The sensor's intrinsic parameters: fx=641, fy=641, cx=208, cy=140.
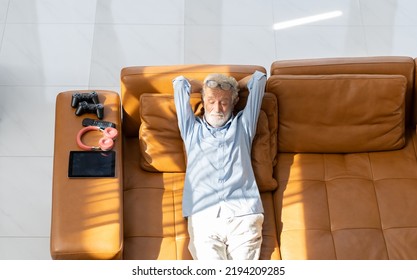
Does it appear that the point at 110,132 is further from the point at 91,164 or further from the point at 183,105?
the point at 183,105

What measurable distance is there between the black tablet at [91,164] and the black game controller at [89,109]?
0.22 m

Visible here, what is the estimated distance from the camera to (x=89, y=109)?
11.0 ft

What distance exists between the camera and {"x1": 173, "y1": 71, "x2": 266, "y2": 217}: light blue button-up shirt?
3.28 m

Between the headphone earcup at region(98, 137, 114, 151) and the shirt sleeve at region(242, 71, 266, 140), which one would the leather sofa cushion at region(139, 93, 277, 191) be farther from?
the headphone earcup at region(98, 137, 114, 151)

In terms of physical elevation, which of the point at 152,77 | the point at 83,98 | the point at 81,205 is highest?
the point at 152,77

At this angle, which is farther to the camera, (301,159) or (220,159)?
(301,159)

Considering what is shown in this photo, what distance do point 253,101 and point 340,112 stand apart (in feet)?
1.65

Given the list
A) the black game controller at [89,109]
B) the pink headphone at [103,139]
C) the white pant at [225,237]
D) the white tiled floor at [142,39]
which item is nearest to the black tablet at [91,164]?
the pink headphone at [103,139]

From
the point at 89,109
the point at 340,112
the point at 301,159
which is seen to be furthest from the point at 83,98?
the point at 340,112

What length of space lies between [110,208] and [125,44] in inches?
70.1

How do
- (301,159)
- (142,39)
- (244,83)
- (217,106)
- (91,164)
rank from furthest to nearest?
(142,39)
(301,159)
(244,83)
(217,106)
(91,164)

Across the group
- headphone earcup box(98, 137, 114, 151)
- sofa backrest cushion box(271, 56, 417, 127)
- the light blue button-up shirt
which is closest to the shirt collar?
the light blue button-up shirt

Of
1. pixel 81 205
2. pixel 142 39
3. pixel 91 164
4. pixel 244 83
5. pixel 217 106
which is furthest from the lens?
pixel 142 39
